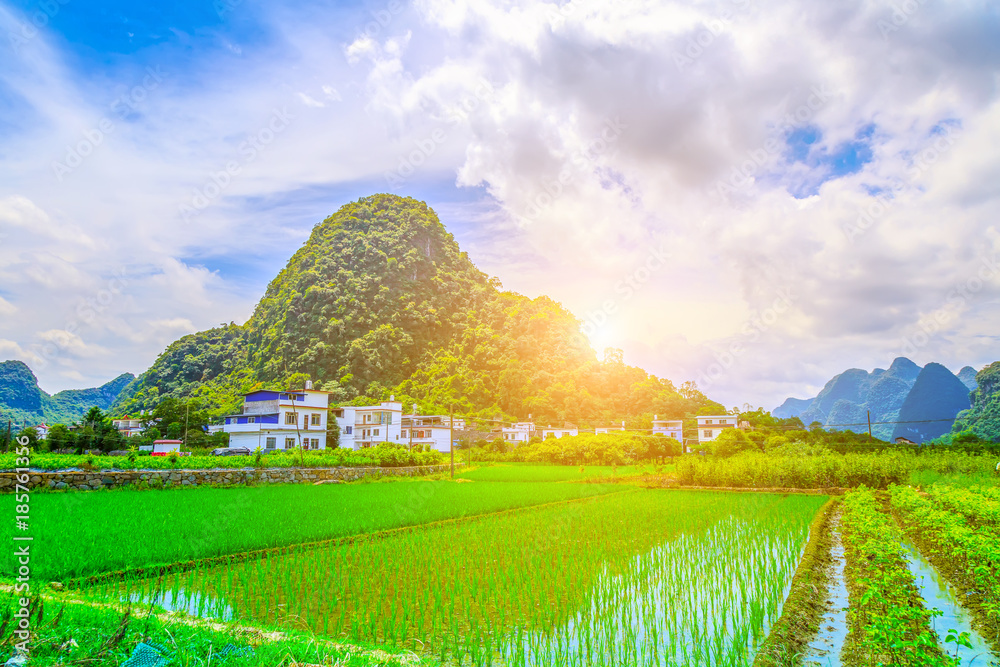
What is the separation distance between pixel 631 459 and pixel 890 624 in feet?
93.7

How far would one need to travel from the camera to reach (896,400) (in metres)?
98.8

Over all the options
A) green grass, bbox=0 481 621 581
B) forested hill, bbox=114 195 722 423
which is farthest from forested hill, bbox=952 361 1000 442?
green grass, bbox=0 481 621 581

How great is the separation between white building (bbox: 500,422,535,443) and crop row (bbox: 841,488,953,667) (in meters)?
32.9

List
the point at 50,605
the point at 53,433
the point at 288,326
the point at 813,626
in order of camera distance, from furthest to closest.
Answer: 1. the point at 288,326
2. the point at 53,433
3. the point at 813,626
4. the point at 50,605

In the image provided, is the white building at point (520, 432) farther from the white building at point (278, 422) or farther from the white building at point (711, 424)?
the white building at point (278, 422)

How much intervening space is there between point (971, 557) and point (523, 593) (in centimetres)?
485

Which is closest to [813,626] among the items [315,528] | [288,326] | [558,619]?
[558,619]

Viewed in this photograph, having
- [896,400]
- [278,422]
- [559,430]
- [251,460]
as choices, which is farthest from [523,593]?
[896,400]

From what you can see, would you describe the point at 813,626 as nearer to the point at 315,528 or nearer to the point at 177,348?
the point at 315,528

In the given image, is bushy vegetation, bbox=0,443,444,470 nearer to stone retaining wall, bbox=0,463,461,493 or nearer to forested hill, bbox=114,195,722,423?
stone retaining wall, bbox=0,463,461,493

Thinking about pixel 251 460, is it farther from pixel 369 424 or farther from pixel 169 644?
pixel 369 424

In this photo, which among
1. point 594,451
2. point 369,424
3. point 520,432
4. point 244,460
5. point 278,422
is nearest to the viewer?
point 244,460

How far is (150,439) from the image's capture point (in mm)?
29688

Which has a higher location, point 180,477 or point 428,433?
point 180,477
